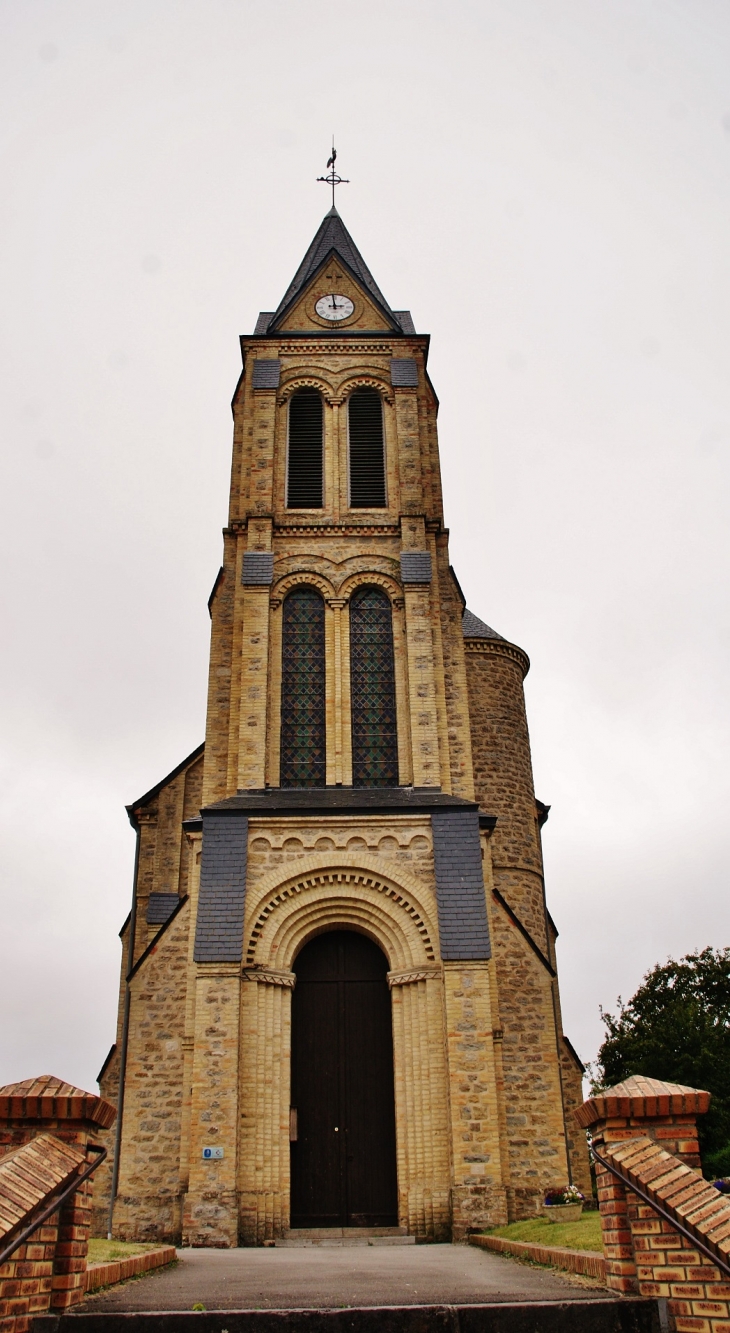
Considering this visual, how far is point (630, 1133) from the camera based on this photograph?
21.7ft

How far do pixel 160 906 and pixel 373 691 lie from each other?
19.4 ft

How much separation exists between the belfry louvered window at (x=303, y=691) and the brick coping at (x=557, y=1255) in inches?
345

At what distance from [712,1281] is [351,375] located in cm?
2019

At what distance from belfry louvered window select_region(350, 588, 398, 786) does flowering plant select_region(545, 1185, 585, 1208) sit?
7.18 m

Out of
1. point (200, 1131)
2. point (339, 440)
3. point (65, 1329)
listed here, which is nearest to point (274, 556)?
point (339, 440)

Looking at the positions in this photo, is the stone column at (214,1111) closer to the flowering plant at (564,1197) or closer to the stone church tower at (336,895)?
the stone church tower at (336,895)

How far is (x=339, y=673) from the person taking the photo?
65.4 ft

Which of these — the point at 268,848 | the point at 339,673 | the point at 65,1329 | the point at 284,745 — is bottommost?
the point at 65,1329

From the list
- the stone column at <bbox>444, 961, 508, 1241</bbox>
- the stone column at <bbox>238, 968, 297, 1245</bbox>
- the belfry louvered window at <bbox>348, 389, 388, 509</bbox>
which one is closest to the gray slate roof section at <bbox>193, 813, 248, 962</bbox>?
the stone column at <bbox>238, 968, 297, 1245</bbox>

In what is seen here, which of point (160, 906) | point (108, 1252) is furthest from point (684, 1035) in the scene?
point (108, 1252)

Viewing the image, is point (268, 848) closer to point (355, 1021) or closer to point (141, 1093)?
point (355, 1021)

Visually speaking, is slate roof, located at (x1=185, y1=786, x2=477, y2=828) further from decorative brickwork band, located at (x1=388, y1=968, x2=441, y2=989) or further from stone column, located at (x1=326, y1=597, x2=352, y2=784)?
decorative brickwork band, located at (x1=388, y1=968, x2=441, y2=989)

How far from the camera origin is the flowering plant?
46.1ft

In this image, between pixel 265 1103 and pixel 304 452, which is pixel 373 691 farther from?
pixel 265 1103
